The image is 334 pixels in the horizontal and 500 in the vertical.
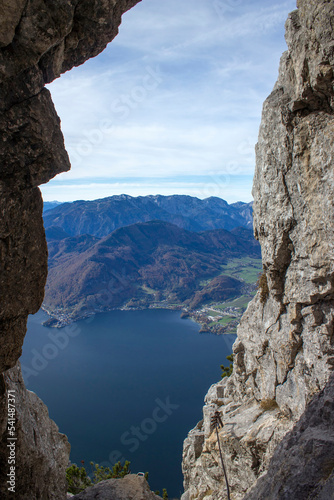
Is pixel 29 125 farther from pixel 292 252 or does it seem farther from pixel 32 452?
pixel 292 252

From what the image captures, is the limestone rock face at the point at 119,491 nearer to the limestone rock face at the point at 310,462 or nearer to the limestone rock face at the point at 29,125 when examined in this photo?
the limestone rock face at the point at 29,125

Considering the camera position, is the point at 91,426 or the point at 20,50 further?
the point at 91,426

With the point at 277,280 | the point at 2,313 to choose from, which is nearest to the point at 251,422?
the point at 277,280

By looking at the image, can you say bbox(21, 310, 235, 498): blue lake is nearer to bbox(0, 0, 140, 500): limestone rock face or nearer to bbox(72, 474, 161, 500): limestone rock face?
bbox(72, 474, 161, 500): limestone rock face

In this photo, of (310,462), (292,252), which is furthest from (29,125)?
(292,252)

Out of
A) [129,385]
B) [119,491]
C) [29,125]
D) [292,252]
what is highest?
[29,125]

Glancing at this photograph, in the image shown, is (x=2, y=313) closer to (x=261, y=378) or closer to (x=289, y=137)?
(x=289, y=137)

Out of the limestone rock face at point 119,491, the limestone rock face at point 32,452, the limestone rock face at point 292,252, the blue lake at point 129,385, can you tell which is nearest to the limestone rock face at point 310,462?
the limestone rock face at point 292,252
